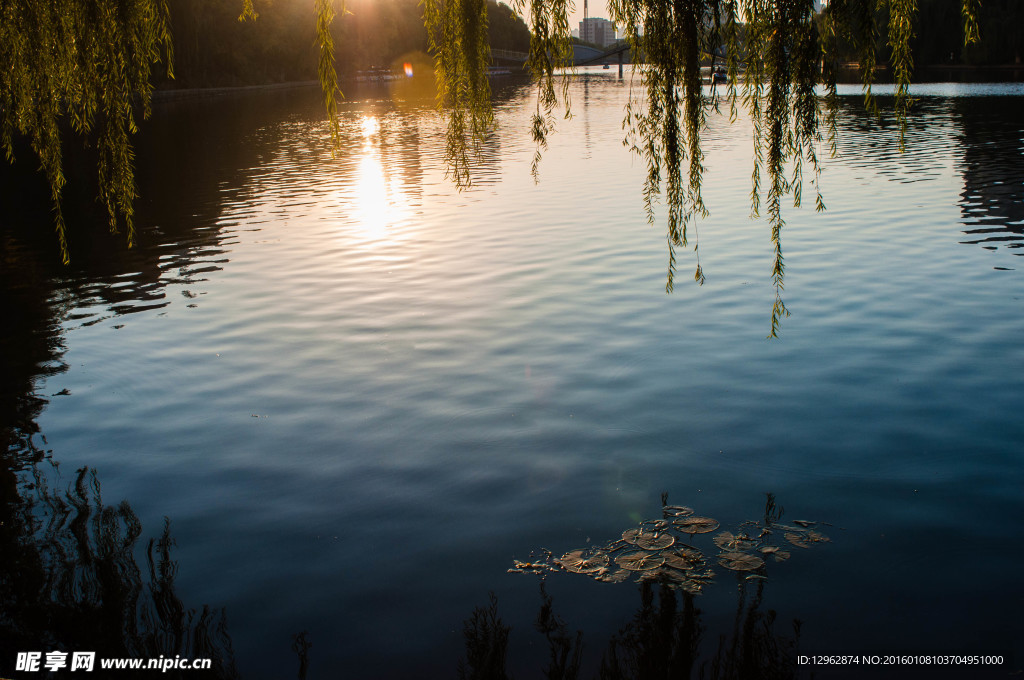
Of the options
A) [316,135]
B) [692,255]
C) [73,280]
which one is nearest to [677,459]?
[692,255]

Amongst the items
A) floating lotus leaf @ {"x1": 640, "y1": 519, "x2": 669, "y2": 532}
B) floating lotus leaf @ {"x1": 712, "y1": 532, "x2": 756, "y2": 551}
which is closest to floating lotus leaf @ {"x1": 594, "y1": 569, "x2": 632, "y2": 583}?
floating lotus leaf @ {"x1": 640, "y1": 519, "x2": 669, "y2": 532}

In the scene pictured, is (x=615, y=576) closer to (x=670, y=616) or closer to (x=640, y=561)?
(x=640, y=561)

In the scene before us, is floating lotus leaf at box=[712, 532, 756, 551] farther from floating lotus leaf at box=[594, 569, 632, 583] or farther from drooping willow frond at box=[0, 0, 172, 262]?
drooping willow frond at box=[0, 0, 172, 262]

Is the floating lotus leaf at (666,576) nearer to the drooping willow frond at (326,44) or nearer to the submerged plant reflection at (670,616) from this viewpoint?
the submerged plant reflection at (670,616)

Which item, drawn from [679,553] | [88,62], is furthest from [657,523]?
[88,62]

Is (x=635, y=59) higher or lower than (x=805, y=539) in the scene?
higher

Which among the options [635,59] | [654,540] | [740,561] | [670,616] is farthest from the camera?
[654,540]

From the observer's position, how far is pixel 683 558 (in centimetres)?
627

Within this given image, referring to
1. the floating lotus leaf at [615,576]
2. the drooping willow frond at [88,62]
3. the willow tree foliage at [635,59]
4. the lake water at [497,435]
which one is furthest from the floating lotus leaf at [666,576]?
the drooping willow frond at [88,62]

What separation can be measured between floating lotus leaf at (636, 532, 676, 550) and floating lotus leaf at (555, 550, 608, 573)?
0.36 metres

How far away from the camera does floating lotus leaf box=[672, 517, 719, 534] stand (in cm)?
665

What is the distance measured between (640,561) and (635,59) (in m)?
3.71

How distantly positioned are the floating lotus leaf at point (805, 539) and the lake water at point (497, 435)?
0.07 metres

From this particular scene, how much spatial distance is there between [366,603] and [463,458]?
92.7 inches
